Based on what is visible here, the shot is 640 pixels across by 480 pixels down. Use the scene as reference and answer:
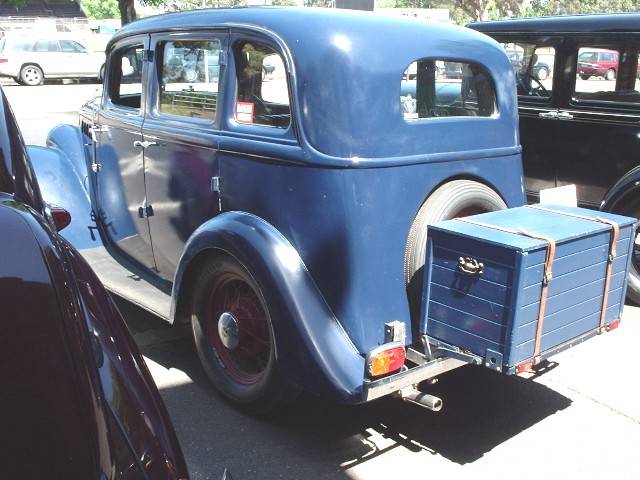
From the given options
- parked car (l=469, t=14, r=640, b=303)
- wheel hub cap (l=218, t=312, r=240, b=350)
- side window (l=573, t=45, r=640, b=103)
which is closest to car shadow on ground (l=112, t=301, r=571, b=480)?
wheel hub cap (l=218, t=312, r=240, b=350)

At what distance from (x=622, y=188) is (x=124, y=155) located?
3.61m

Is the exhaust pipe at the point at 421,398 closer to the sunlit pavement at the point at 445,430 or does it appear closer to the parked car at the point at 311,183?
the parked car at the point at 311,183

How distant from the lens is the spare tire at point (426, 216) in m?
3.03

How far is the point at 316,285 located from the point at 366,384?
49 centimetres

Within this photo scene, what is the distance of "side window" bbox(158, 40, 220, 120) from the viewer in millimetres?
3527

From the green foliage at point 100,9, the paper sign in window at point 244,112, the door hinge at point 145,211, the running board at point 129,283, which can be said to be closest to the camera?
the paper sign in window at point 244,112

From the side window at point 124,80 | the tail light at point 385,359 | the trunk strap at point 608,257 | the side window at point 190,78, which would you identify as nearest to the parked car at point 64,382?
the tail light at point 385,359

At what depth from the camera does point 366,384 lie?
108 inches

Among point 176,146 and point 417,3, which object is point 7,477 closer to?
point 176,146

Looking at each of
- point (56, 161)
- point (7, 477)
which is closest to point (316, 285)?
point (7, 477)

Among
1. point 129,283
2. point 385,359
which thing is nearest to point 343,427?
point 385,359

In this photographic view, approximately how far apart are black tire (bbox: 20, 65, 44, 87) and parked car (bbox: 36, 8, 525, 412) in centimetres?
2047

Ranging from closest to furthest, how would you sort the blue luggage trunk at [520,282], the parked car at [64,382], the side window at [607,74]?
the parked car at [64,382]
the blue luggage trunk at [520,282]
the side window at [607,74]

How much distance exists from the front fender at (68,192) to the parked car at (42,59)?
59.6ft
